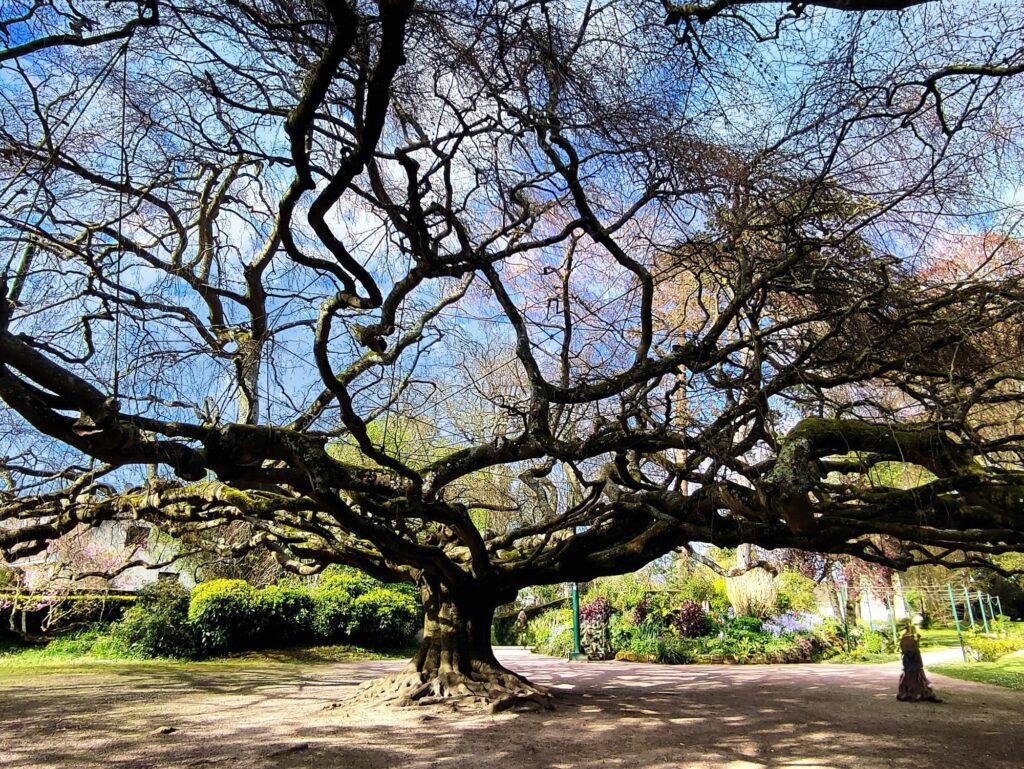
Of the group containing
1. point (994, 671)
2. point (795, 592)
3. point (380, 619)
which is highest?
point (795, 592)

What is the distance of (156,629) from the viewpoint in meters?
15.0

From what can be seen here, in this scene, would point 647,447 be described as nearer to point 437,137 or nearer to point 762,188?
point 762,188

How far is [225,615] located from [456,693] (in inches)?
360

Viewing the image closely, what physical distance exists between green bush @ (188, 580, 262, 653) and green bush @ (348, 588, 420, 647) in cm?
273

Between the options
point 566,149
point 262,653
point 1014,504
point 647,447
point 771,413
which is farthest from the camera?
point 262,653

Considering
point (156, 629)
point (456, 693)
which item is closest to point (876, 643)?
point (456, 693)

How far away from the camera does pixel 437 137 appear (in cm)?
509

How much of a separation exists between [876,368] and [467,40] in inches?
161

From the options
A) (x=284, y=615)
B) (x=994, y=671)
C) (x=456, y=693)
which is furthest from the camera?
(x=284, y=615)

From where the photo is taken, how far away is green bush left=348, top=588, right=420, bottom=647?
18.2 meters

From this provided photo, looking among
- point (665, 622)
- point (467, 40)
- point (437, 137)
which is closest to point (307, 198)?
point (437, 137)

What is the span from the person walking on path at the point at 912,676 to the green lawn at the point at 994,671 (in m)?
3.24

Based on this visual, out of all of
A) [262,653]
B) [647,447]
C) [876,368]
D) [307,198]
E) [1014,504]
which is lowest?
[262,653]

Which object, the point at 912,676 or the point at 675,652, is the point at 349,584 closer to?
the point at 675,652
